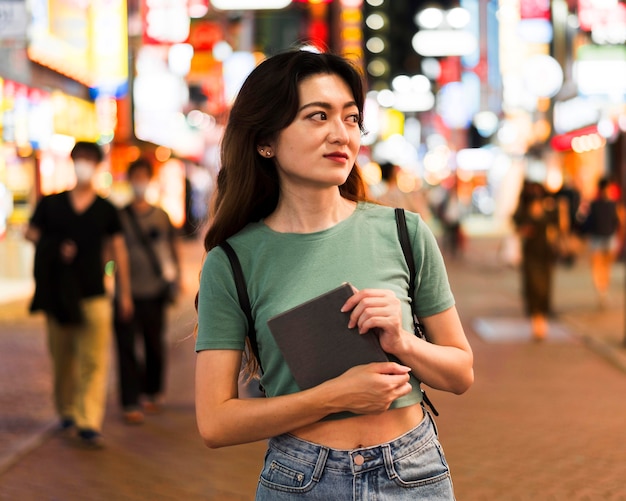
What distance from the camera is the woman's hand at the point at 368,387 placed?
241 centimetres

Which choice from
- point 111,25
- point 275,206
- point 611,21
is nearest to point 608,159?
point 611,21

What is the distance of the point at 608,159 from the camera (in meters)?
30.9

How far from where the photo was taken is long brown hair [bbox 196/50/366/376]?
8.66ft

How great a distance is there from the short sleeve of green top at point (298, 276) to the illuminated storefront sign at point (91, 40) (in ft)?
69.8

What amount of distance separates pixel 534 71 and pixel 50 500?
111 feet

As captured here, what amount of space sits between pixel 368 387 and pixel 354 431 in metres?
0.20

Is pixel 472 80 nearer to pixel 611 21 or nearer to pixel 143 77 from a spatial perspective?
pixel 143 77

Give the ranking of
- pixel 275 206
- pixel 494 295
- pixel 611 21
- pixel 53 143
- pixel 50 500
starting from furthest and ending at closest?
pixel 53 143
pixel 611 21
pixel 494 295
pixel 50 500
pixel 275 206

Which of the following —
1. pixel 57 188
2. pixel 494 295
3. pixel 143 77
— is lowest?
pixel 494 295

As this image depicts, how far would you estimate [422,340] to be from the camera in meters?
2.54

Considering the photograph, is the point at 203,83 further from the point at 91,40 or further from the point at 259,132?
the point at 259,132

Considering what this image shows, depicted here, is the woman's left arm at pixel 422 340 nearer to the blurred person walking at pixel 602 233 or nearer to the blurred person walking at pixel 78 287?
the blurred person walking at pixel 78 287

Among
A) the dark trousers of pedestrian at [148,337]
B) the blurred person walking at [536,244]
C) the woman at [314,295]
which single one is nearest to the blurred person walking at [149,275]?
the dark trousers of pedestrian at [148,337]

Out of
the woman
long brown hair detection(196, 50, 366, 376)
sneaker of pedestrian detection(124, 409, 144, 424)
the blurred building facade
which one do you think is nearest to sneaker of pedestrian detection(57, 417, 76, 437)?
sneaker of pedestrian detection(124, 409, 144, 424)
